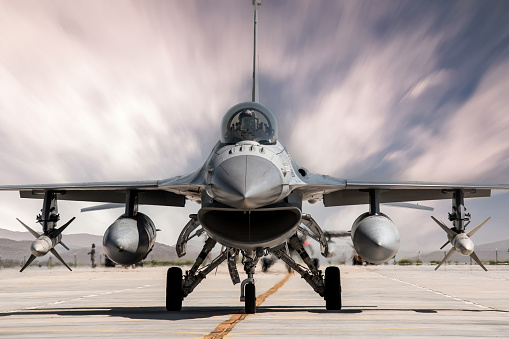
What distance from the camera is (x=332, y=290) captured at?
38.3 ft

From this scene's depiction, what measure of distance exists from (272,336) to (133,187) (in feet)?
17.3

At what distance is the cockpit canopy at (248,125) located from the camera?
32.0 feet

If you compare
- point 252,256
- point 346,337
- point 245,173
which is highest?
point 245,173

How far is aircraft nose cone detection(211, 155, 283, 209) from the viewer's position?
25.8 ft

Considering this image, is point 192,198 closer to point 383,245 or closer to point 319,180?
point 319,180

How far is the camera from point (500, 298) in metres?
15.4

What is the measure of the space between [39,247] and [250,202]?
19.0ft

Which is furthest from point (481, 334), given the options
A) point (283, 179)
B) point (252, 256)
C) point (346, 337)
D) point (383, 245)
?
point (252, 256)

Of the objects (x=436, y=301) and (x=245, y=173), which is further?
(x=436, y=301)

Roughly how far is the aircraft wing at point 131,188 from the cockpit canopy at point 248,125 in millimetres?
889

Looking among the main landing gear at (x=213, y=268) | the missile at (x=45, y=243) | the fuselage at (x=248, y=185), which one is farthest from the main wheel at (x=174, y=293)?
the fuselage at (x=248, y=185)

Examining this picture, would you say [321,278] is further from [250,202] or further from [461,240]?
[250,202]

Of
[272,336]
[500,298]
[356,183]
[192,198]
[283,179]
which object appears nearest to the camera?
[272,336]

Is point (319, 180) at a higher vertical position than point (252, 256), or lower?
higher
